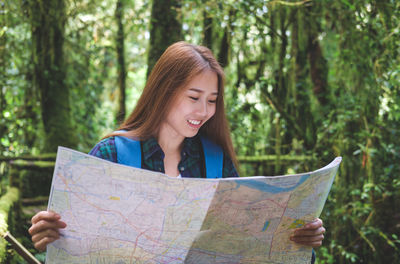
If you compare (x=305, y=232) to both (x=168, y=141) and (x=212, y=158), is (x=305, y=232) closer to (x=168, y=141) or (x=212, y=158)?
(x=212, y=158)

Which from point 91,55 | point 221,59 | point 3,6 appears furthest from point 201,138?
point 91,55

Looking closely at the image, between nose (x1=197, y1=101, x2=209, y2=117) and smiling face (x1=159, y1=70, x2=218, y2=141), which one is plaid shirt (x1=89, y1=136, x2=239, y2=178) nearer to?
smiling face (x1=159, y1=70, x2=218, y2=141)

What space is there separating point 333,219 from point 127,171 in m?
2.73

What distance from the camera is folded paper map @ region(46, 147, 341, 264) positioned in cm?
118

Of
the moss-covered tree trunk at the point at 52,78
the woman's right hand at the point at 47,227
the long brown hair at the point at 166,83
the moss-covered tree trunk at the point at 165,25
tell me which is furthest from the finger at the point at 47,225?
the moss-covered tree trunk at the point at 52,78

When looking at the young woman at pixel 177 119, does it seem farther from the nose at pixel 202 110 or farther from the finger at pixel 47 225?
the finger at pixel 47 225

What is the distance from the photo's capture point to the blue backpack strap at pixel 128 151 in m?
1.57

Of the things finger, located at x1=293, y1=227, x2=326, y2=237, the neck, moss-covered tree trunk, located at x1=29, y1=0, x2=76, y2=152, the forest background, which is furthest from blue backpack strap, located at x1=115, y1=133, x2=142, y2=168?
moss-covered tree trunk, located at x1=29, y1=0, x2=76, y2=152

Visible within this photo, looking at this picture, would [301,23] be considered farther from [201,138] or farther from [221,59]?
[201,138]

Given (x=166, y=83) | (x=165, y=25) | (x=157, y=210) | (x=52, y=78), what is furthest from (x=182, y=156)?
(x=52, y=78)

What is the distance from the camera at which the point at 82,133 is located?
7117mm

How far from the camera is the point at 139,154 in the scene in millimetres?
1622

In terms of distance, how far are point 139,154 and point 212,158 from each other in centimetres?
34

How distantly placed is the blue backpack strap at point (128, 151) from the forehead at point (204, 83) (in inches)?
11.6
